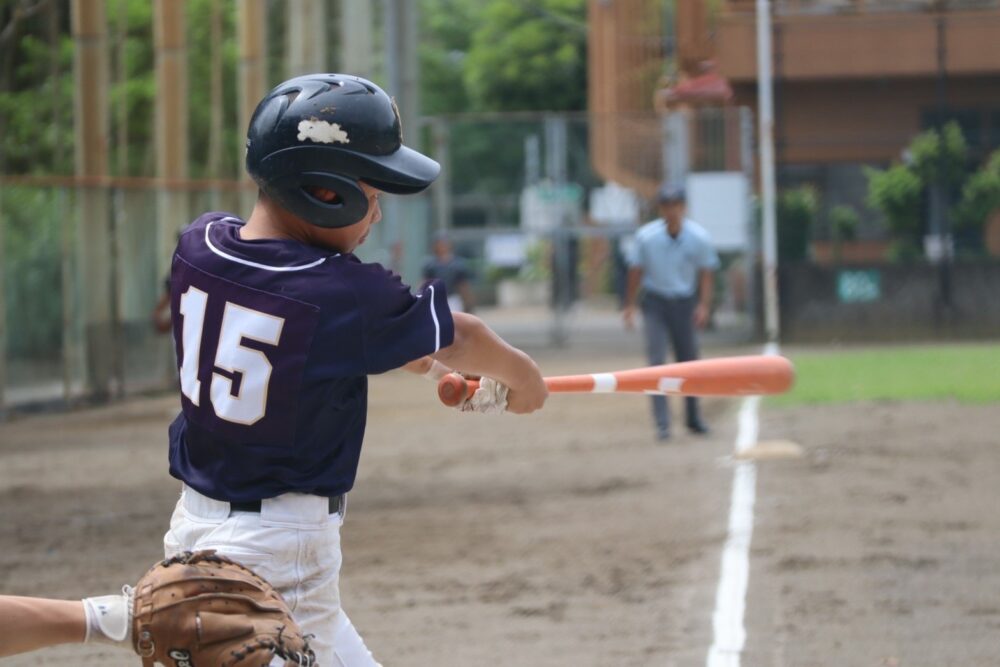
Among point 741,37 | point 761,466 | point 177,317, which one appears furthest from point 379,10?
point 177,317

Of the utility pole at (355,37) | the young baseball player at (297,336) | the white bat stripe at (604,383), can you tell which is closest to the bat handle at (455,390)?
the young baseball player at (297,336)

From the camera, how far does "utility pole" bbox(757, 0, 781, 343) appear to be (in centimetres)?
2352

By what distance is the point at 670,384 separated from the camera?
4.23 m

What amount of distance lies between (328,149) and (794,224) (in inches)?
852

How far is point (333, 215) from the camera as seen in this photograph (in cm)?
346

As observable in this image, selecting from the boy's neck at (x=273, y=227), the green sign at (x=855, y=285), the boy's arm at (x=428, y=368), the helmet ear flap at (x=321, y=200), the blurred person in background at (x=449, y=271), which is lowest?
the green sign at (x=855, y=285)

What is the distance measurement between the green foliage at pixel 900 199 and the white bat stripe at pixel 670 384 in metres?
21.0

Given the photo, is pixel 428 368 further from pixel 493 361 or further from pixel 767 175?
pixel 767 175

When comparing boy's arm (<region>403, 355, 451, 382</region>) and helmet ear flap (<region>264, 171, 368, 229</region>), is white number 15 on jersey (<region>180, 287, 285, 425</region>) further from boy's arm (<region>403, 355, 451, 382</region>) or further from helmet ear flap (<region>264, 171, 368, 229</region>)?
boy's arm (<region>403, 355, 451, 382</region>)

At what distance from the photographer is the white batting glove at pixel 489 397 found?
3.82m

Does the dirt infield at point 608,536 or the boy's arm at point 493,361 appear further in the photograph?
the dirt infield at point 608,536

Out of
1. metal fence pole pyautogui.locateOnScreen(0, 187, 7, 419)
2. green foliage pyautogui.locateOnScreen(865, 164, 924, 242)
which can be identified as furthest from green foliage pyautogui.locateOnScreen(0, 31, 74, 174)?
green foliage pyautogui.locateOnScreen(865, 164, 924, 242)

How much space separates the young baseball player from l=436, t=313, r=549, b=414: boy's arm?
0.04 ft

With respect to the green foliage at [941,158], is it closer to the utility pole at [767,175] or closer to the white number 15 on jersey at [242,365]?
the utility pole at [767,175]
